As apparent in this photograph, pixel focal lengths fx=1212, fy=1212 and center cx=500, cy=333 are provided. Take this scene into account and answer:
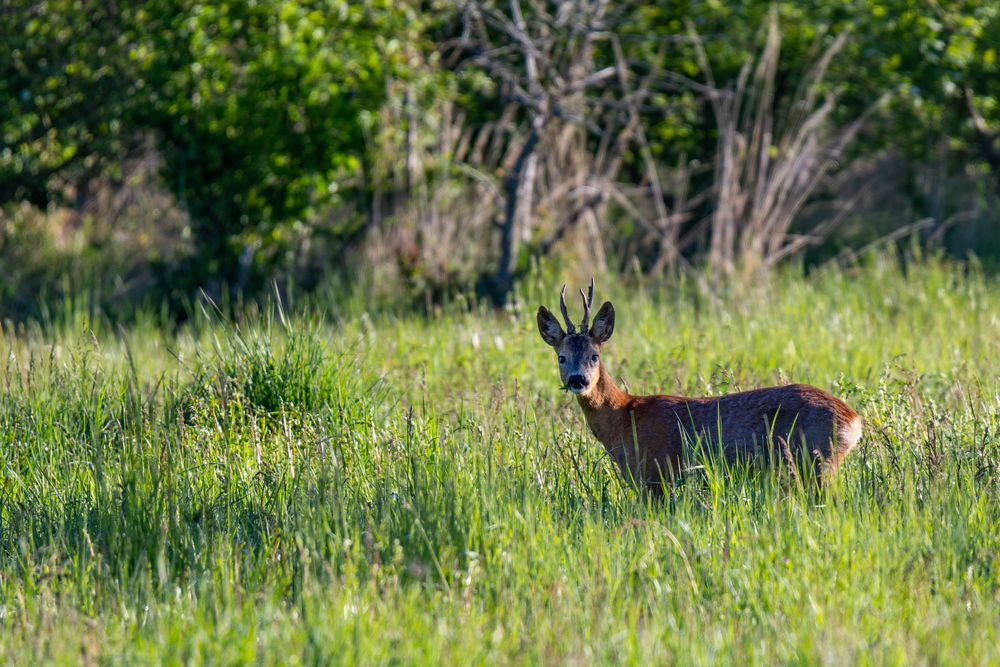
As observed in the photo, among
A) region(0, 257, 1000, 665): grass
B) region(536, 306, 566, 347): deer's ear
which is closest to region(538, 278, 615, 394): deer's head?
region(536, 306, 566, 347): deer's ear

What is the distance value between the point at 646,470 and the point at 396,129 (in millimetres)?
7061

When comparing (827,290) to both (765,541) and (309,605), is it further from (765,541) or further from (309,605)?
(309,605)

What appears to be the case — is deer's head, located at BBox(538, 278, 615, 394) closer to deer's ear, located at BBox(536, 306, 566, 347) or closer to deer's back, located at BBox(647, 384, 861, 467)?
deer's ear, located at BBox(536, 306, 566, 347)

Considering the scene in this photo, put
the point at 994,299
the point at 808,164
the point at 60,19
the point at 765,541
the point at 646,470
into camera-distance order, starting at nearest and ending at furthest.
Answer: the point at 765,541
the point at 646,470
the point at 994,299
the point at 808,164
the point at 60,19

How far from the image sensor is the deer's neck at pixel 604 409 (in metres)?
5.66

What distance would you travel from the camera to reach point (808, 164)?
10.8 m

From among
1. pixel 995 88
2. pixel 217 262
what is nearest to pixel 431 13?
pixel 217 262

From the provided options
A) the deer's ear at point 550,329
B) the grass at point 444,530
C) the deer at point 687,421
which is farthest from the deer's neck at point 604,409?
the deer's ear at point 550,329

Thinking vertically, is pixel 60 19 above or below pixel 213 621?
above

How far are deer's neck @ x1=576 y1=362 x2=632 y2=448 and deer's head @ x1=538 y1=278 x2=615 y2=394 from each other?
8cm

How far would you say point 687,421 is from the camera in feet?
18.0

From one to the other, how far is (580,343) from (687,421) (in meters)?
0.61

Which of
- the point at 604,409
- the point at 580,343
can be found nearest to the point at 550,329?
the point at 580,343

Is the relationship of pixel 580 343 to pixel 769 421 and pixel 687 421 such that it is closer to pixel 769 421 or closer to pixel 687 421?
pixel 687 421
